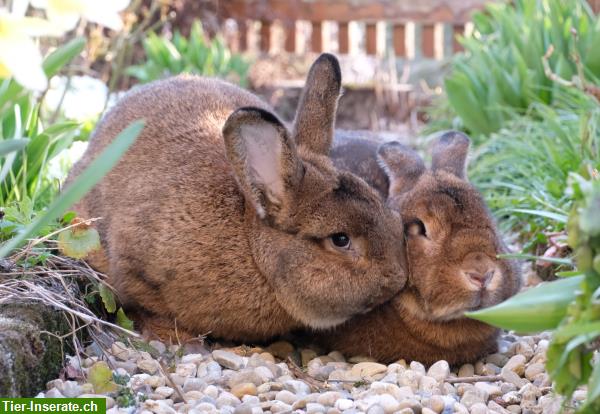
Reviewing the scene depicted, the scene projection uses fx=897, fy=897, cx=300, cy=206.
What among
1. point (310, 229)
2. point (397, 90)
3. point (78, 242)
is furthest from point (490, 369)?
point (397, 90)

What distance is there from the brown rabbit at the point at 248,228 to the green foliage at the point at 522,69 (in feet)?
10.7

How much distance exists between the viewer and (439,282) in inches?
146

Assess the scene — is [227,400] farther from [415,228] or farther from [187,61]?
[187,61]

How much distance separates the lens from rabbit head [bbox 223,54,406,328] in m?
3.74

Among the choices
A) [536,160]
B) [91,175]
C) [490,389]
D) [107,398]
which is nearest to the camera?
[91,175]

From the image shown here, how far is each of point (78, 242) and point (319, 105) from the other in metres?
1.26

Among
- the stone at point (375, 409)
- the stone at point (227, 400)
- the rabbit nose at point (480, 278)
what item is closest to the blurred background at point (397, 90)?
the rabbit nose at point (480, 278)

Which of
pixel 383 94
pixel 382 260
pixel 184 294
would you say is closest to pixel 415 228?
pixel 382 260

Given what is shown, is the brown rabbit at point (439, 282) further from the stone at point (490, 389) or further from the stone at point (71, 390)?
the stone at point (71, 390)

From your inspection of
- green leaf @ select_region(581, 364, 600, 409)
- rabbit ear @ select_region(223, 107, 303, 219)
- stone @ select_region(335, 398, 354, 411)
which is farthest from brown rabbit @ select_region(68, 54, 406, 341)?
green leaf @ select_region(581, 364, 600, 409)

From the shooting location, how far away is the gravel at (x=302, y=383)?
126 inches

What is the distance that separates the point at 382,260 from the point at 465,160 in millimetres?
919

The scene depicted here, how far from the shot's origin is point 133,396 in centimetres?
318

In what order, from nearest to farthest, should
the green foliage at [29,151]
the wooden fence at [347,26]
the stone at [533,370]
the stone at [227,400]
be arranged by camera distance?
1. the stone at [227,400]
2. the stone at [533,370]
3. the green foliage at [29,151]
4. the wooden fence at [347,26]
